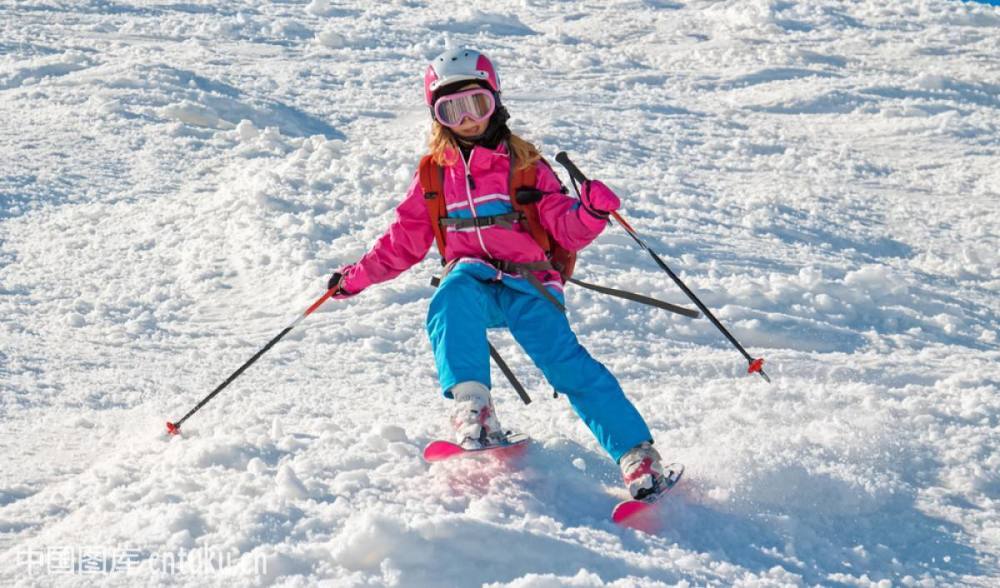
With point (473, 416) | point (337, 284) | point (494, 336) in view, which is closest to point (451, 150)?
point (337, 284)

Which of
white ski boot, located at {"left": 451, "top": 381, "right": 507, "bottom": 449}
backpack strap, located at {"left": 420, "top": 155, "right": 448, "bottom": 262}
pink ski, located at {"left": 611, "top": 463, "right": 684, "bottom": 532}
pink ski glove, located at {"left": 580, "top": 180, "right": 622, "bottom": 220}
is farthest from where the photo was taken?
backpack strap, located at {"left": 420, "top": 155, "right": 448, "bottom": 262}

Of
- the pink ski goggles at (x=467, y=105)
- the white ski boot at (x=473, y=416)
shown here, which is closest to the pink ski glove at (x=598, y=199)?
the pink ski goggles at (x=467, y=105)

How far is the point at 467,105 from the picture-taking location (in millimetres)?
4250

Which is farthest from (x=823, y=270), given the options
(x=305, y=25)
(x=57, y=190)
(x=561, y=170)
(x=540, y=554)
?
(x=305, y=25)

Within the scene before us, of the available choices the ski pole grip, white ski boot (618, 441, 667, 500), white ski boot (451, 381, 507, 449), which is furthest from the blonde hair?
white ski boot (618, 441, 667, 500)

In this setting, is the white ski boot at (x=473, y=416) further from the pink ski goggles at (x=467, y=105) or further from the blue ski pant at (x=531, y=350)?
the pink ski goggles at (x=467, y=105)

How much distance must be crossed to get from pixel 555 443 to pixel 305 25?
39.2ft

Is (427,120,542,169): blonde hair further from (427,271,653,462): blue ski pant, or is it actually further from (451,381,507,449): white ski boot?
(451,381,507,449): white ski boot

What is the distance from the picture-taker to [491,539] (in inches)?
131

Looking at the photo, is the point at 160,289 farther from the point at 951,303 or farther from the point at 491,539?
the point at 951,303

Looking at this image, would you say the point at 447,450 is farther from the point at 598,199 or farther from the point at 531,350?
the point at 598,199

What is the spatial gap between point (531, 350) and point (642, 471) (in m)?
0.69

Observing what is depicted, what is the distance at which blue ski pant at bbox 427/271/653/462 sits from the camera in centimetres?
389

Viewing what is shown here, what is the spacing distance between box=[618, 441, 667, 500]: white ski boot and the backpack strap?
119 centimetres
